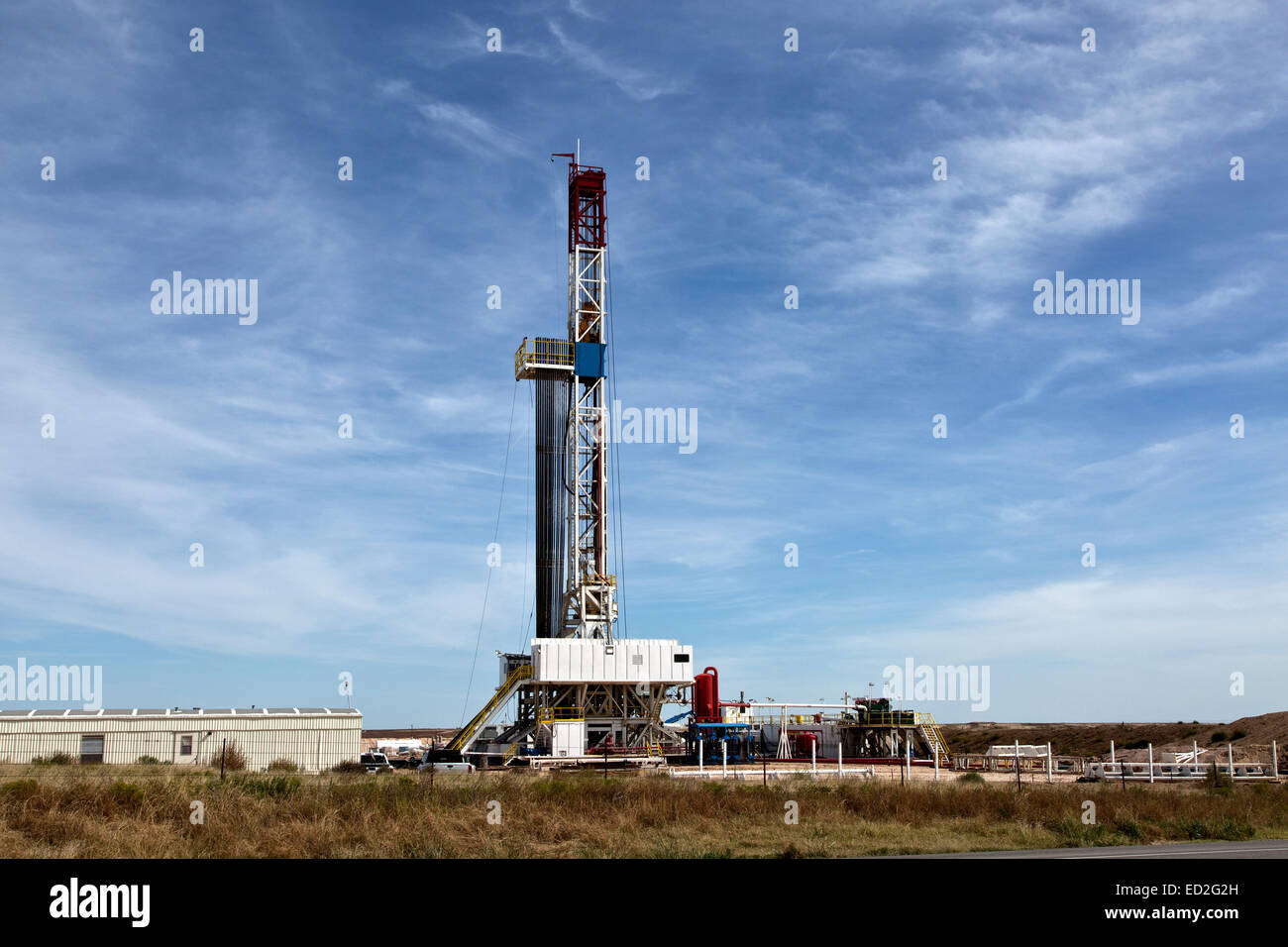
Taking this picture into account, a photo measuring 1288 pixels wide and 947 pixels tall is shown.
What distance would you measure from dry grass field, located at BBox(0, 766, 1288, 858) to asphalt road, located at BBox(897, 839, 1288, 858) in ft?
3.37

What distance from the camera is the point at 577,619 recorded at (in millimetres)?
50594

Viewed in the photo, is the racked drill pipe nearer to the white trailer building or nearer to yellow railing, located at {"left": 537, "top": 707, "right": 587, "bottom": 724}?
yellow railing, located at {"left": 537, "top": 707, "right": 587, "bottom": 724}

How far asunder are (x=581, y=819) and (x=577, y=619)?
31.1 meters

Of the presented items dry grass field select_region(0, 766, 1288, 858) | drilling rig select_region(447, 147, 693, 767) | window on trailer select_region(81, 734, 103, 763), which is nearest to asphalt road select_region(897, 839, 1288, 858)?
dry grass field select_region(0, 766, 1288, 858)

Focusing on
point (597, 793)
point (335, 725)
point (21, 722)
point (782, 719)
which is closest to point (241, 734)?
point (335, 725)

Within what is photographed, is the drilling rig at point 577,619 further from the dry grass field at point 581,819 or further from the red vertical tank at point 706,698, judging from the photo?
the dry grass field at point 581,819

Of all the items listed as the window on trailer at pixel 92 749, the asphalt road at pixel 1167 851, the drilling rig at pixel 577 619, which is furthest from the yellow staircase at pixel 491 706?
the asphalt road at pixel 1167 851

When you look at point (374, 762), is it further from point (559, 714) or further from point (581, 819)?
point (581, 819)

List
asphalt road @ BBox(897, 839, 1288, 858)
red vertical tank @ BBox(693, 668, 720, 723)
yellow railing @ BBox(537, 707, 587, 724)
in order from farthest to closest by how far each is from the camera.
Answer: red vertical tank @ BBox(693, 668, 720, 723) → yellow railing @ BBox(537, 707, 587, 724) → asphalt road @ BBox(897, 839, 1288, 858)

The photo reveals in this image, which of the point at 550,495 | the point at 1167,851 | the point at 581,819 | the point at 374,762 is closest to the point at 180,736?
the point at 374,762

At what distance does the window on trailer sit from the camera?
43.3m
